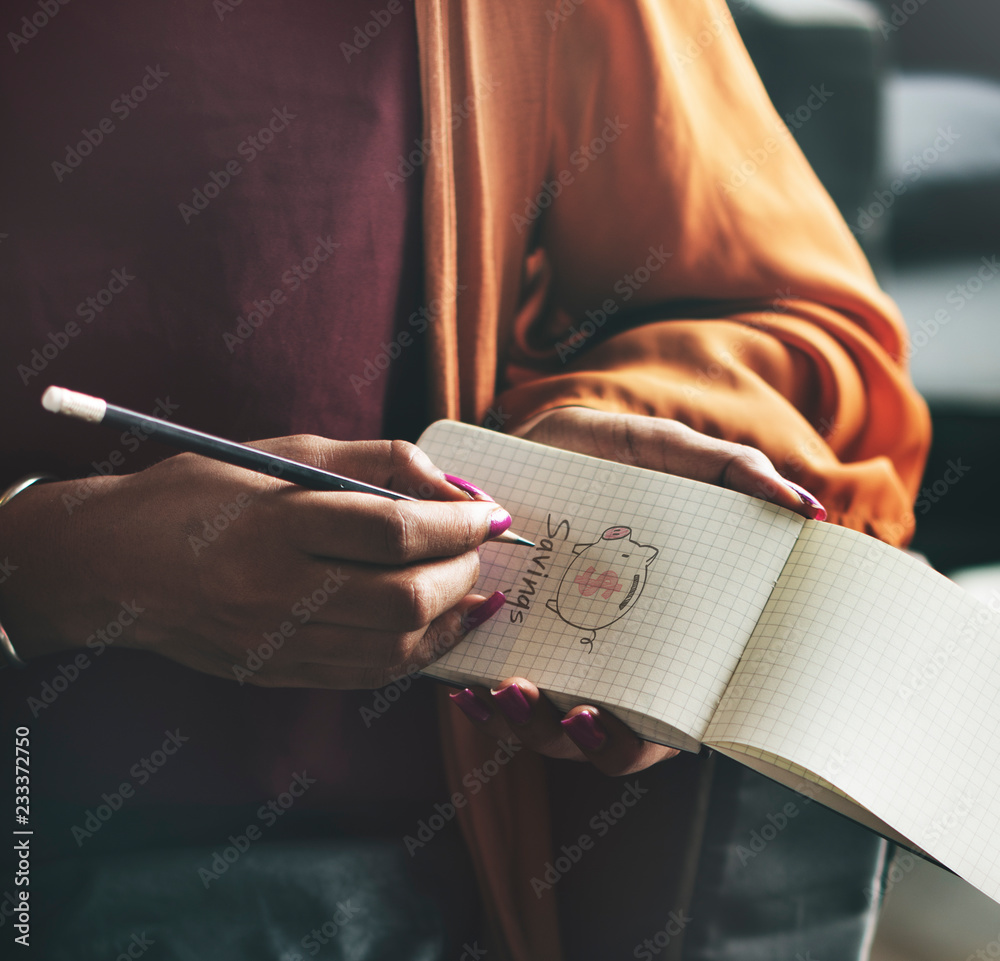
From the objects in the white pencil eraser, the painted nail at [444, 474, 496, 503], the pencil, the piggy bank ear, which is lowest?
the piggy bank ear

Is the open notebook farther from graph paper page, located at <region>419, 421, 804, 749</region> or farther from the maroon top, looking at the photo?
the maroon top

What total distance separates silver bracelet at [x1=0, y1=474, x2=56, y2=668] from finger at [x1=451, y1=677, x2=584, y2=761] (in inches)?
12.3

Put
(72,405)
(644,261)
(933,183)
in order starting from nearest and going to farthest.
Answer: (72,405) < (644,261) < (933,183)

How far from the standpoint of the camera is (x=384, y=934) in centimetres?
63

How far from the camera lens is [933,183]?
1.00 m

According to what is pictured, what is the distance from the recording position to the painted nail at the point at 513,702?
49 cm

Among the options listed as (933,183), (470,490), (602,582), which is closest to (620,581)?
(602,582)

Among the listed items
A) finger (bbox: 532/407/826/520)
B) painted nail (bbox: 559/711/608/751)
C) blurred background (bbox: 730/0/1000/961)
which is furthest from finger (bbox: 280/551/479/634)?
blurred background (bbox: 730/0/1000/961)

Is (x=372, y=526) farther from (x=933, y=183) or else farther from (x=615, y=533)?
(x=933, y=183)

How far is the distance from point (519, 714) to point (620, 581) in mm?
110

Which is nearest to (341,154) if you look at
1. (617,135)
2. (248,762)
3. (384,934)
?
(617,135)

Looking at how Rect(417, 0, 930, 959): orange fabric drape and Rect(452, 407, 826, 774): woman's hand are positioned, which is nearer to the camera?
Rect(452, 407, 826, 774): woman's hand

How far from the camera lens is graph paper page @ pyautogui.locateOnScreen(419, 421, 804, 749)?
478mm

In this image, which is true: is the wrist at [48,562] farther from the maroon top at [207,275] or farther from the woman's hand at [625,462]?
the woman's hand at [625,462]
